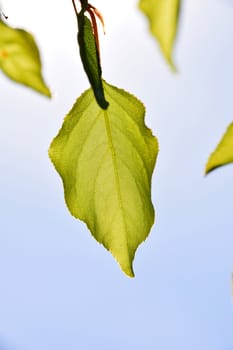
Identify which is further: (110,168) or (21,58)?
(110,168)

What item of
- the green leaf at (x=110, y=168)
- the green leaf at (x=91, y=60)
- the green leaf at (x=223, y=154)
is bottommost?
the green leaf at (x=110, y=168)

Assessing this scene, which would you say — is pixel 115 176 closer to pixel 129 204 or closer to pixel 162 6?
pixel 129 204

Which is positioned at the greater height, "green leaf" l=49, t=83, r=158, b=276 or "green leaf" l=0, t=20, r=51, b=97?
"green leaf" l=0, t=20, r=51, b=97

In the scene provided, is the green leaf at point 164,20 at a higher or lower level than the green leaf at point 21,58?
higher

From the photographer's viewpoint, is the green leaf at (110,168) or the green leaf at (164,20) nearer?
the green leaf at (164,20)
